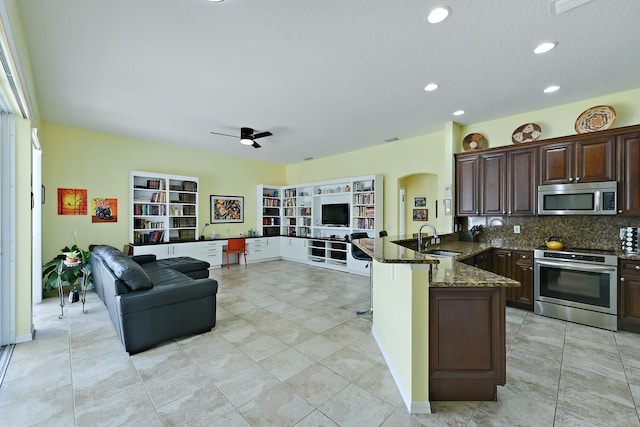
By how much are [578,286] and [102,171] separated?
783cm

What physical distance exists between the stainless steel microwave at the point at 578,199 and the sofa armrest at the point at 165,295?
445 centimetres

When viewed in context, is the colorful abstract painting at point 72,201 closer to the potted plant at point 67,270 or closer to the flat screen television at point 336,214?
the potted plant at point 67,270

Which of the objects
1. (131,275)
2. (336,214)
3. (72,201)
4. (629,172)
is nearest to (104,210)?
(72,201)

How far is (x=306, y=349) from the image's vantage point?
2705 millimetres

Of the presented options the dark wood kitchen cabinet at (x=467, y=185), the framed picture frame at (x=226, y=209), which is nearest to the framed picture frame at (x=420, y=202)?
the dark wood kitchen cabinet at (x=467, y=185)

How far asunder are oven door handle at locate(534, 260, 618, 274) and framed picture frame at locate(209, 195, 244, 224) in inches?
251

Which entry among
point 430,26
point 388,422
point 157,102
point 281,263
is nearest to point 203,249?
point 281,263

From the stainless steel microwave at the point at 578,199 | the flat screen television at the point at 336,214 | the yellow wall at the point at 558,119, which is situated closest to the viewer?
the stainless steel microwave at the point at 578,199

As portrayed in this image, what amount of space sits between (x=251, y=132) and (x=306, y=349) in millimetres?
3644

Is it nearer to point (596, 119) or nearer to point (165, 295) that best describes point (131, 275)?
point (165, 295)

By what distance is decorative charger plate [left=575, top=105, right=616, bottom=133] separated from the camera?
344 centimetres

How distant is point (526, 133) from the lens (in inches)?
162

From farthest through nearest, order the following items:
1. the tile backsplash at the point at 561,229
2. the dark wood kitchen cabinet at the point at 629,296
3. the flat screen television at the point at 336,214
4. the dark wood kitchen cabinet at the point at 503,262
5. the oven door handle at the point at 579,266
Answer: the flat screen television at the point at 336,214, the dark wood kitchen cabinet at the point at 503,262, the tile backsplash at the point at 561,229, the oven door handle at the point at 579,266, the dark wood kitchen cabinet at the point at 629,296

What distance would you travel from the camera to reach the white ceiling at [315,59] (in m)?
2.10
